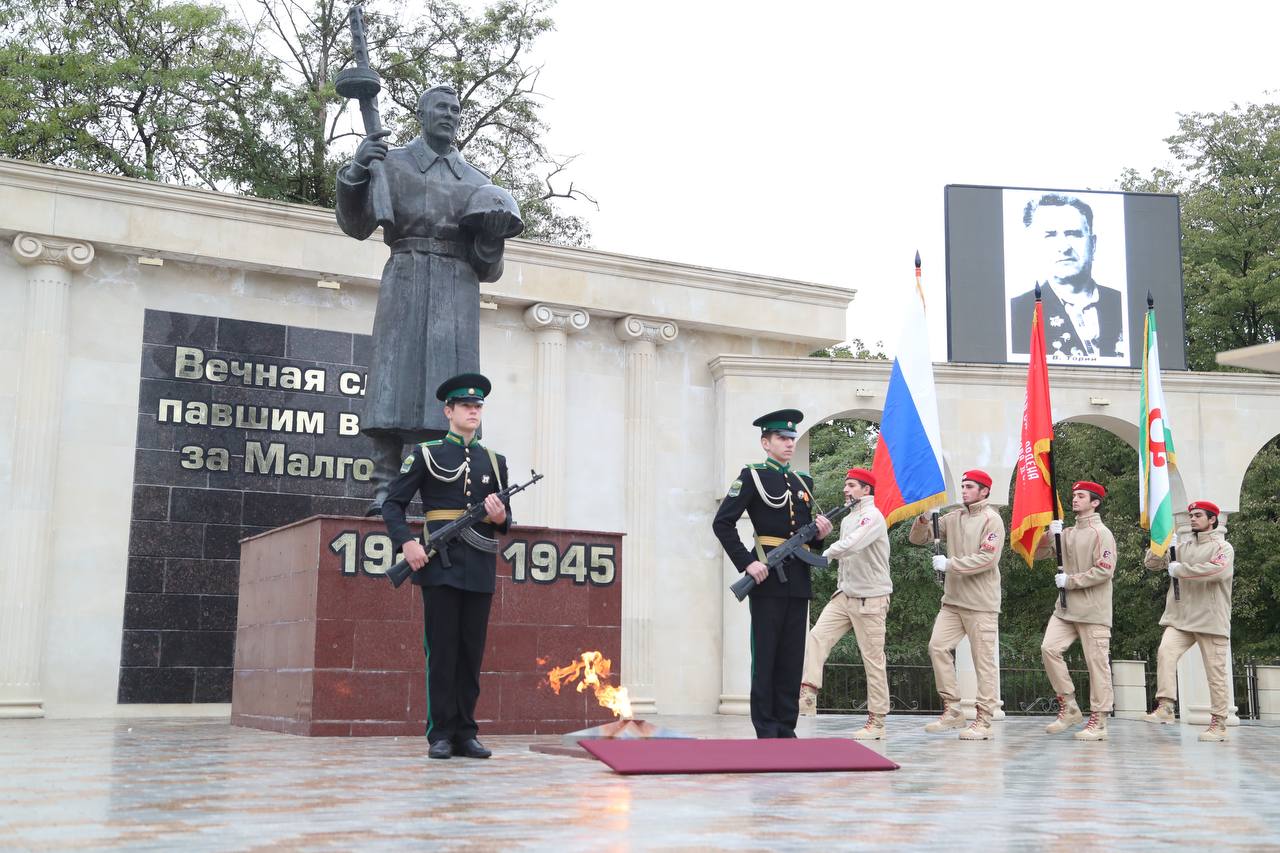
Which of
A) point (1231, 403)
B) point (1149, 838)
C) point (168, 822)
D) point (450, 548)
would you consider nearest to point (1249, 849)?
point (1149, 838)

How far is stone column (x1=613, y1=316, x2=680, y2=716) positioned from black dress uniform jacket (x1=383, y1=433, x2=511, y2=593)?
8.81m

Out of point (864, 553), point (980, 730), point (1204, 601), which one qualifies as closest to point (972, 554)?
point (864, 553)

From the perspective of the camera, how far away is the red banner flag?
12.3 meters

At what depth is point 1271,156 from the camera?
3042 cm

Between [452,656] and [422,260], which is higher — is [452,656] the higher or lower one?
the lower one

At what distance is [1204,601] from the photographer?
40.3 feet

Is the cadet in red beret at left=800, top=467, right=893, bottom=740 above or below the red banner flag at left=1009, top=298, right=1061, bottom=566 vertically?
below

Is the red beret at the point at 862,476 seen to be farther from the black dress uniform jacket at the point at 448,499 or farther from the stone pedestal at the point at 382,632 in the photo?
the black dress uniform jacket at the point at 448,499

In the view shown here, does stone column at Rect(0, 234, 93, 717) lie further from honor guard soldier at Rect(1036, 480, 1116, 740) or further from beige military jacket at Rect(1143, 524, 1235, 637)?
beige military jacket at Rect(1143, 524, 1235, 637)

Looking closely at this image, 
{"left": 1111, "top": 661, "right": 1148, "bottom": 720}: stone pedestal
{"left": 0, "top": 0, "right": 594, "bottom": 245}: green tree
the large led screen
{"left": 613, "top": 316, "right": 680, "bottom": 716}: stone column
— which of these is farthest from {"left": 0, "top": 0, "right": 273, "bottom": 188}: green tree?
{"left": 1111, "top": 661, "right": 1148, "bottom": 720}: stone pedestal

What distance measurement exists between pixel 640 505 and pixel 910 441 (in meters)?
5.09

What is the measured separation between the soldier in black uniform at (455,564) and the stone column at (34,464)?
24.9 ft

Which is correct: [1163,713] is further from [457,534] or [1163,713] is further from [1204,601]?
[457,534]

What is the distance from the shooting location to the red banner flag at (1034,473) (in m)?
12.3
